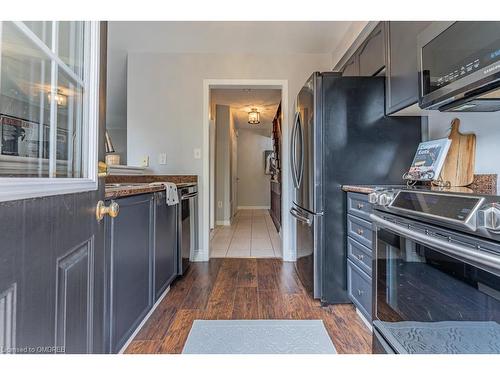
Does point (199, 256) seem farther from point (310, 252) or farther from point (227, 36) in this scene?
point (227, 36)

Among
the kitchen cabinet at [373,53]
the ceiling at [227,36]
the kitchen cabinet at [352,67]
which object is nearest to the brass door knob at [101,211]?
the kitchen cabinet at [373,53]

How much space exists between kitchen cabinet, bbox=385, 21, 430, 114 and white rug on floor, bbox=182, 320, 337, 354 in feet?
4.72

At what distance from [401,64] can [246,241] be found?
9.78ft

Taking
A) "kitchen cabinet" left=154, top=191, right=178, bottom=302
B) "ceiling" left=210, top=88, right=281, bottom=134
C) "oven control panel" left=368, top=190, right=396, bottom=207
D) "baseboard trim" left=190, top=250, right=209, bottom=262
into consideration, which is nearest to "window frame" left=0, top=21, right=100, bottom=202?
"kitchen cabinet" left=154, top=191, right=178, bottom=302

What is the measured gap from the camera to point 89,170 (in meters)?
0.85

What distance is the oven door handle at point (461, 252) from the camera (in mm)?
728

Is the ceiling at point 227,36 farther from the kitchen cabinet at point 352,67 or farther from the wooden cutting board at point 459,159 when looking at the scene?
the wooden cutting board at point 459,159

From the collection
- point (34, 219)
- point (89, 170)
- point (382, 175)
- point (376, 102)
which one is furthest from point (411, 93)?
point (34, 219)

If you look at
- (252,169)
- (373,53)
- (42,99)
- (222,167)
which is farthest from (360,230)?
(252,169)

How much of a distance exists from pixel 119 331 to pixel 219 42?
8.72 ft

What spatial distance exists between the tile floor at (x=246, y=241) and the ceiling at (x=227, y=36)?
2.32m

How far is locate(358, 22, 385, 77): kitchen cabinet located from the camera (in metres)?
1.92

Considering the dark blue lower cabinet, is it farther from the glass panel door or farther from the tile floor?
the tile floor

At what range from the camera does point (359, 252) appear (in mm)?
1739
